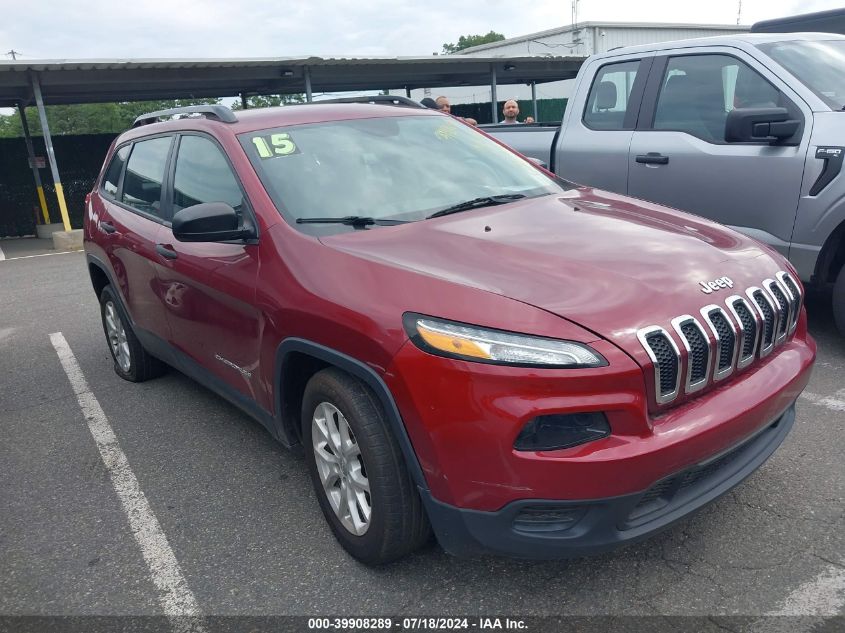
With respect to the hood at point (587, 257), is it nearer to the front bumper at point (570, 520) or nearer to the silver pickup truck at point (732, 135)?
the front bumper at point (570, 520)

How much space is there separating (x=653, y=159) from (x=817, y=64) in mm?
1162

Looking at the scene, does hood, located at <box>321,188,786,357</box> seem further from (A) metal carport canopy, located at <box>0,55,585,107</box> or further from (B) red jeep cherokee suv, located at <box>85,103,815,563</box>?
(A) metal carport canopy, located at <box>0,55,585,107</box>

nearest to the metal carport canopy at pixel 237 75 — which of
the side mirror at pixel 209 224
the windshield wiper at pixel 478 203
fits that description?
the side mirror at pixel 209 224

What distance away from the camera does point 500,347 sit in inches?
83.4

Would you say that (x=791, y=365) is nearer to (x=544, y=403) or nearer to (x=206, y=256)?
(x=544, y=403)

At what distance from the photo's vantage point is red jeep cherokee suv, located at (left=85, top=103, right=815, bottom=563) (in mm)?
2088

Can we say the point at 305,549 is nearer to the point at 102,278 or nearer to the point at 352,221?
the point at 352,221

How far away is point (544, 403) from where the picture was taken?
6.72ft

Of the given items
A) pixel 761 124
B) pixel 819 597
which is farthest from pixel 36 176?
pixel 819 597

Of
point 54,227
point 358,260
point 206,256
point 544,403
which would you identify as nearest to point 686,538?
point 544,403

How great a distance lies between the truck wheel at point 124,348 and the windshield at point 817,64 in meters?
4.60

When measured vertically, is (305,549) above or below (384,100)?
below

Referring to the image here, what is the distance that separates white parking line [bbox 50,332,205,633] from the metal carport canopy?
11109 millimetres

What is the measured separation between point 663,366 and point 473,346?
581 mm
